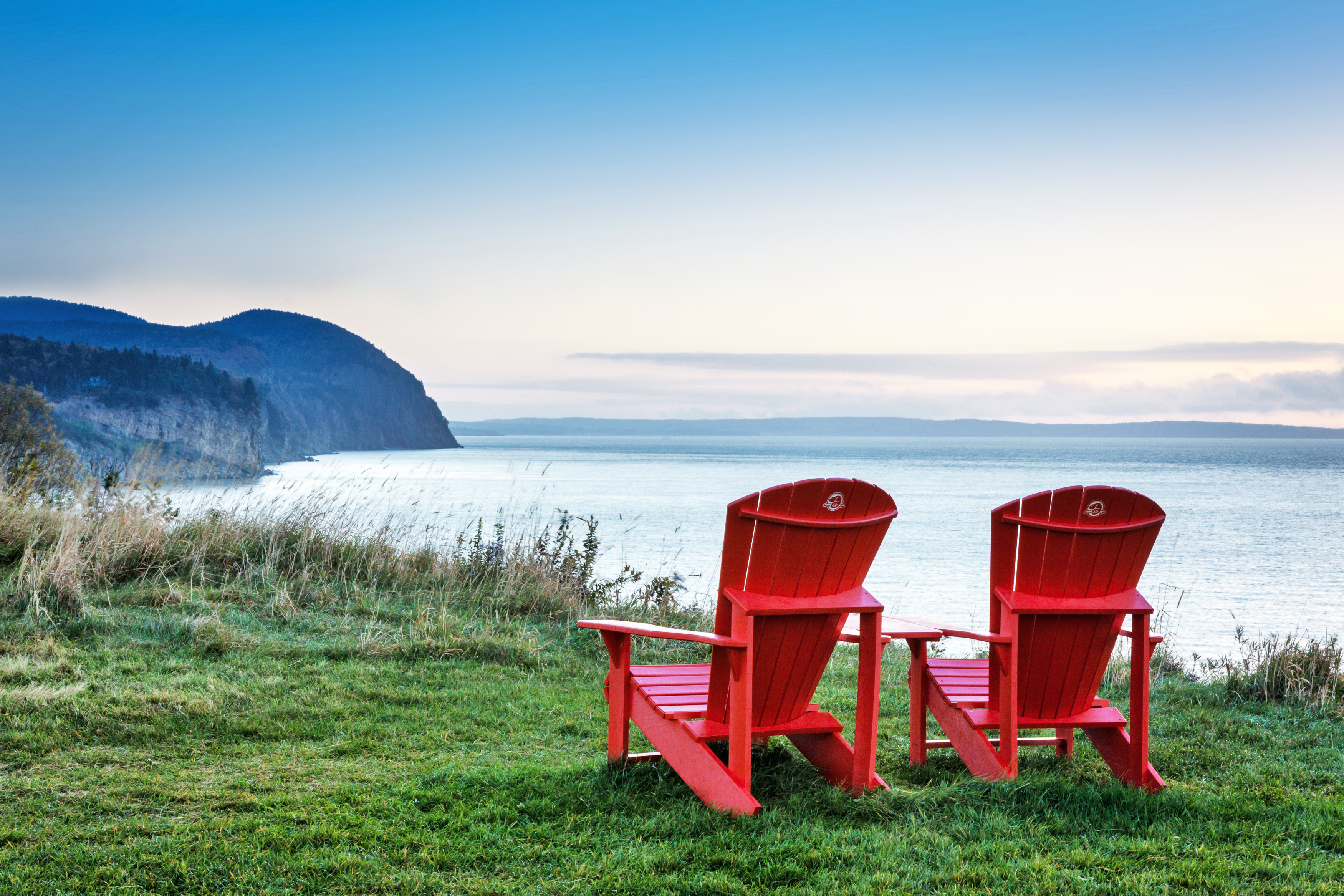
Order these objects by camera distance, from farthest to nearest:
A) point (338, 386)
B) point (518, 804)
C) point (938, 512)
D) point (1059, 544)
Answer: point (338, 386)
point (938, 512)
point (1059, 544)
point (518, 804)

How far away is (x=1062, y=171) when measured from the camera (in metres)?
14.5

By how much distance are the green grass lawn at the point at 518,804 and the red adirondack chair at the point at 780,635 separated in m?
0.17

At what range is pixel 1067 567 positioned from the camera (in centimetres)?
324

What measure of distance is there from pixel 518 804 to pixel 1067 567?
2213 millimetres

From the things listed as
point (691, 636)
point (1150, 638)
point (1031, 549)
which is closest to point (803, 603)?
point (691, 636)

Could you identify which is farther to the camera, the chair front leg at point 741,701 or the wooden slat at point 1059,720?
the wooden slat at point 1059,720

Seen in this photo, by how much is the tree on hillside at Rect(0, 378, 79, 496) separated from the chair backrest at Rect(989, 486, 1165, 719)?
873 cm

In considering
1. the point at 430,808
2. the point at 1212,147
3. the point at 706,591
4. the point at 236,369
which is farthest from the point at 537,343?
the point at 236,369

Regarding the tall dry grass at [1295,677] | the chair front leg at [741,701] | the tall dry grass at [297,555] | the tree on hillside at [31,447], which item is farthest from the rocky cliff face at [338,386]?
the chair front leg at [741,701]

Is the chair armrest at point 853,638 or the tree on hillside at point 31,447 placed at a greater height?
the tree on hillside at point 31,447

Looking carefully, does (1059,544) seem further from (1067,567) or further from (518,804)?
(518,804)

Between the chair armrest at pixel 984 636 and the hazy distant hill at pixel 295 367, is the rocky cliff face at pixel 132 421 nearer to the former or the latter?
the hazy distant hill at pixel 295 367

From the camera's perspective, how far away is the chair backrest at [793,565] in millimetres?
2768

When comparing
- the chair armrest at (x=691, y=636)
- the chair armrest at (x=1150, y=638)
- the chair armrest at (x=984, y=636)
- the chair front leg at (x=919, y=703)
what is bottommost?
the chair front leg at (x=919, y=703)
